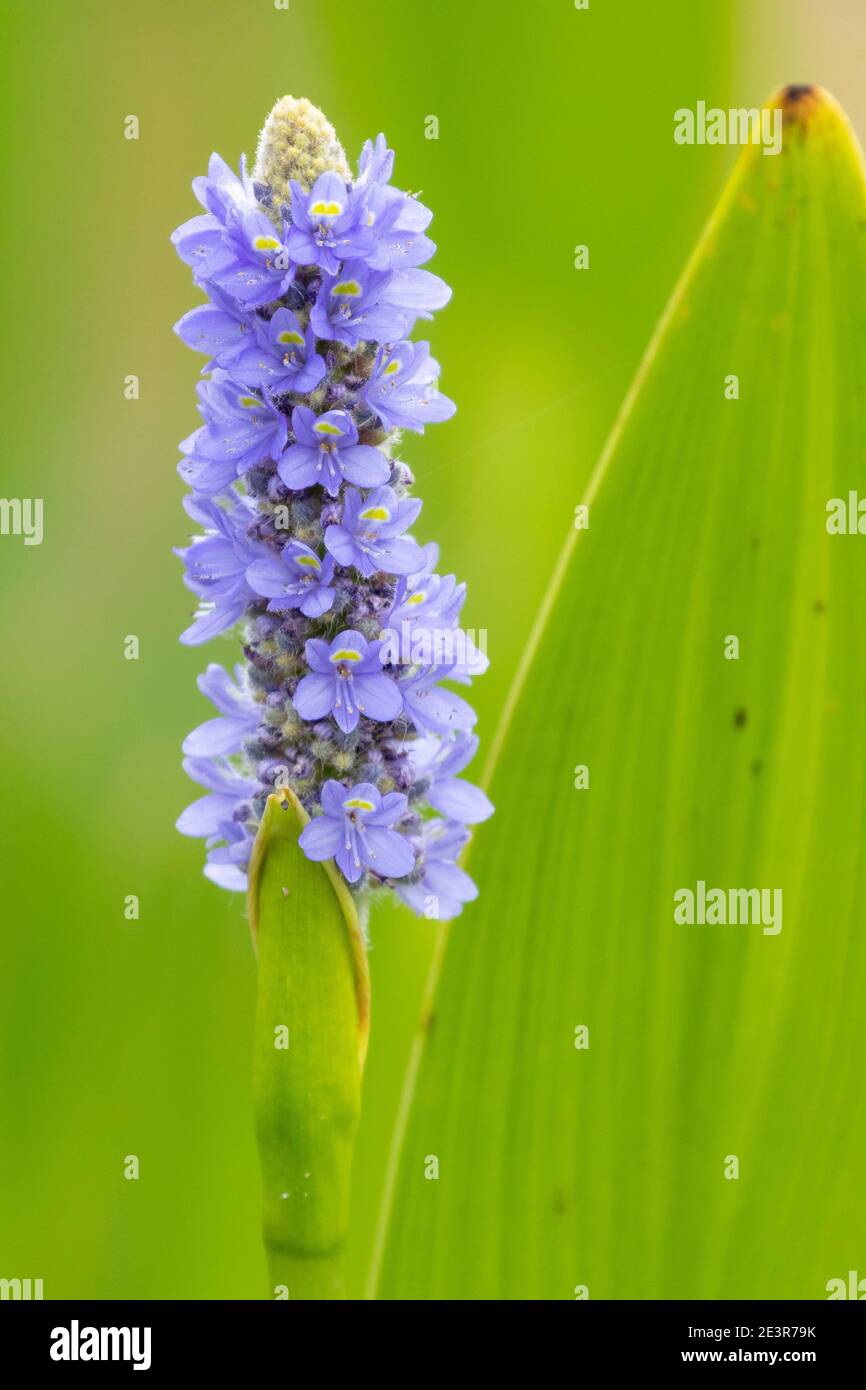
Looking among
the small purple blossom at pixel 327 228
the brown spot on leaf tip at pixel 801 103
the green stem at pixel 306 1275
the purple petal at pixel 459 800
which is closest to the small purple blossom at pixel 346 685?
the purple petal at pixel 459 800

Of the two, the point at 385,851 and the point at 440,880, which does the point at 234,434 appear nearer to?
the point at 385,851

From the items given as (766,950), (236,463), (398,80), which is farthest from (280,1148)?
(398,80)

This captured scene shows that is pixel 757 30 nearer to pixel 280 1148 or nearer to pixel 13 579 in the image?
pixel 13 579

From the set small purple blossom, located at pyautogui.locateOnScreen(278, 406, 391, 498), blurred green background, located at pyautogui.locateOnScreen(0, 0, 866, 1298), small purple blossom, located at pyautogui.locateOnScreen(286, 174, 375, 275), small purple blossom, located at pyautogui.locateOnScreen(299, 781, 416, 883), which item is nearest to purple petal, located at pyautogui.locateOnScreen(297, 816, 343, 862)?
small purple blossom, located at pyautogui.locateOnScreen(299, 781, 416, 883)

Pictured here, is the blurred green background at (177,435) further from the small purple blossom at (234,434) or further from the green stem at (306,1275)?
the small purple blossom at (234,434)

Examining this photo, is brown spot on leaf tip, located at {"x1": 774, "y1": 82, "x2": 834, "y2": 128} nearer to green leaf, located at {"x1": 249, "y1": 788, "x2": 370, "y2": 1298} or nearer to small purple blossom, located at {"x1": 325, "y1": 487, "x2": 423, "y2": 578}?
→ small purple blossom, located at {"x1": 325, "y1": 487, "x2": 423, "y2": 578}

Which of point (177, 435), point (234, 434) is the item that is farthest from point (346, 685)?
point (177, 435)
